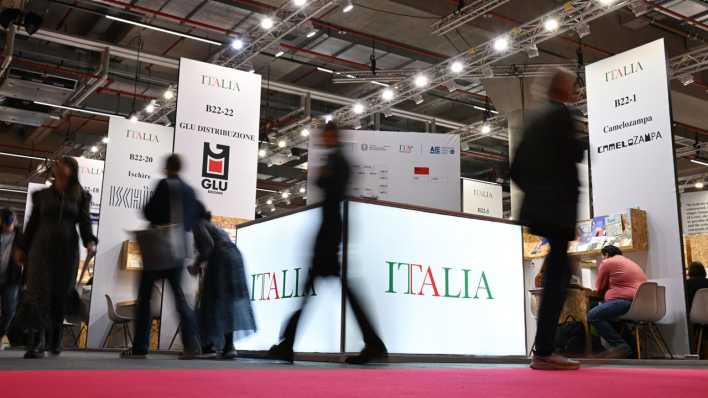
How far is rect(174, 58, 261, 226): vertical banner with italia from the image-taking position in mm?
7199

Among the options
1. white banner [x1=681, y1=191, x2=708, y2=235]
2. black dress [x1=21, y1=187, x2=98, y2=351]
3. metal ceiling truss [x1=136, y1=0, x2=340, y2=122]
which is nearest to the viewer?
black dress [x1=21, y1=187, x2=98, y2=351]

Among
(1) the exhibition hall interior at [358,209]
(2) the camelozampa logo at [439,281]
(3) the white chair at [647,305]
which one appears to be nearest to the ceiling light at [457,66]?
(1) the exhibition hall interior at [358,209]

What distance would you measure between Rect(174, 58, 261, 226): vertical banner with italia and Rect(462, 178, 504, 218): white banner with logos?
692 cm

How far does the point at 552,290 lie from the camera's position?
3.24 meters

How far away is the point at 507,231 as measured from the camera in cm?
563

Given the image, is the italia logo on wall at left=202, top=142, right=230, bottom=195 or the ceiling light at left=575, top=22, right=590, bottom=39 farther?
the ceiling light at left=575, top=22, right=590, bottom=39

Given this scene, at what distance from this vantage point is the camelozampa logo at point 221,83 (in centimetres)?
753

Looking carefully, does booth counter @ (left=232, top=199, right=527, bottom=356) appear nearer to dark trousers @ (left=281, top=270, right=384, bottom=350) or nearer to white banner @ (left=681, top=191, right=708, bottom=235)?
dark trousers @ (left=281, top=270, right=384, bottom=350)

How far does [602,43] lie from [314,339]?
325 inches

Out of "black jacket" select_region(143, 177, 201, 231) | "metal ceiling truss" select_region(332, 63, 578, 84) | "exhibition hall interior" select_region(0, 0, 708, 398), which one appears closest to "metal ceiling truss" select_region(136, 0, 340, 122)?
"exhibition hall interior" select_region(0, 0, 708, 398)

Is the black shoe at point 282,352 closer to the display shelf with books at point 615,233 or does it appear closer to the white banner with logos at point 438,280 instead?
the white banner with logos at point 438,280

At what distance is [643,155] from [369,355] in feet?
15.9

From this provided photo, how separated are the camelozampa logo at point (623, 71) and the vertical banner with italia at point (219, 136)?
4027mm

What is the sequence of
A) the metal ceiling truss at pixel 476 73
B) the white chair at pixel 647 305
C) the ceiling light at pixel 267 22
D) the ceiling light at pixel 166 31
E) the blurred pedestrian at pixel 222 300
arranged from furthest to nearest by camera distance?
the metal ceiling truss at pixel 476 73, the ceiling light at pixel 166 31, the ceiling light at pixel 267 22, the white chair at pixel 647 305, the blurred pedestrian at pixel 222 300
